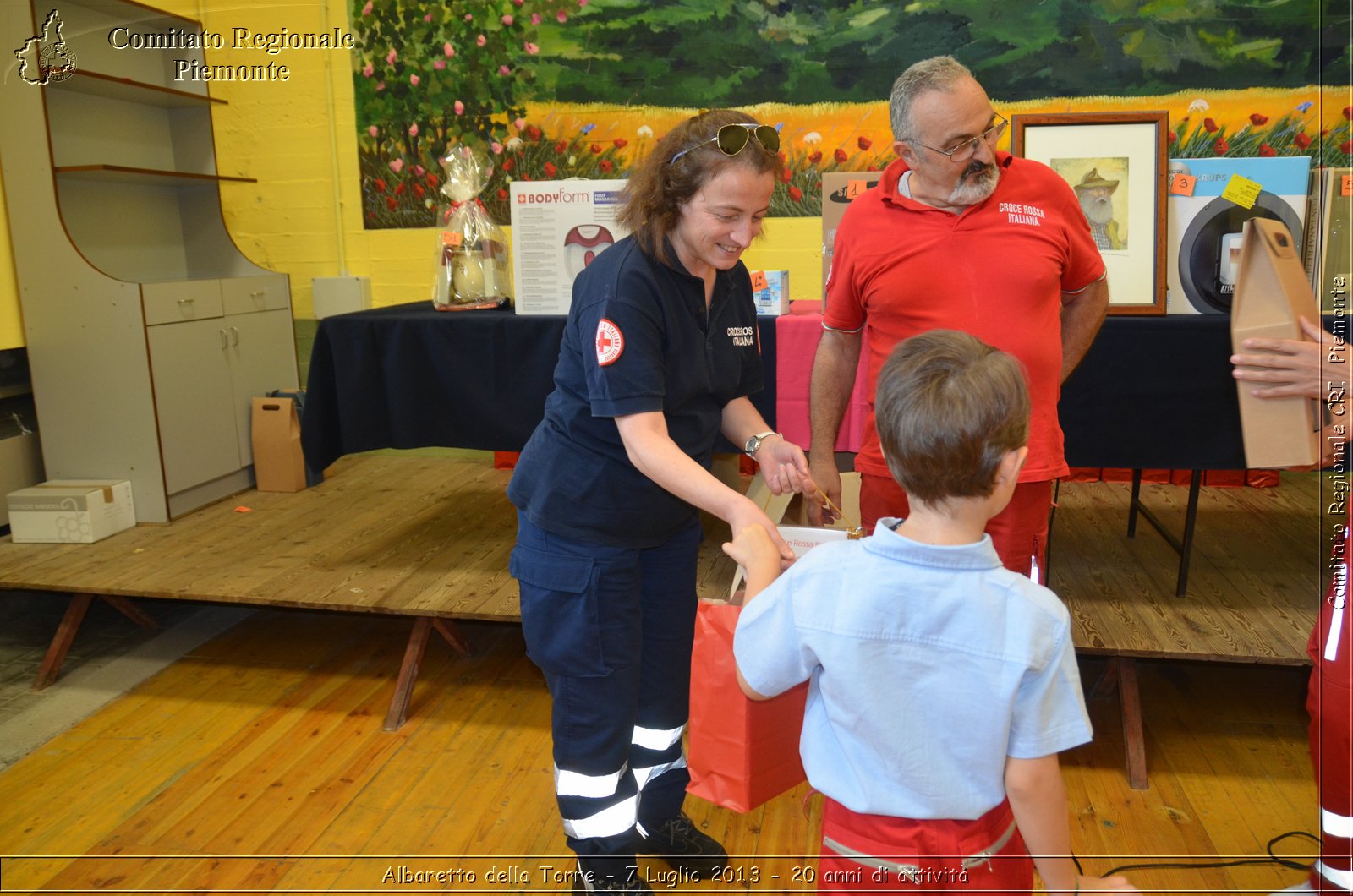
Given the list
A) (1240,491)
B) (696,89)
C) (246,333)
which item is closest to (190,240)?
(246,333)

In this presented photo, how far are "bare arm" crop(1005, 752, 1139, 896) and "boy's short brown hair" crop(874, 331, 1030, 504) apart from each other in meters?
0.31

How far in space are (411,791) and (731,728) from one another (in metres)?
0.95

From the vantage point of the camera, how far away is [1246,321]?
6.09ft

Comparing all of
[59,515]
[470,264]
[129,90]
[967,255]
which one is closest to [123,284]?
[59,515]

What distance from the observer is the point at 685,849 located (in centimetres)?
208

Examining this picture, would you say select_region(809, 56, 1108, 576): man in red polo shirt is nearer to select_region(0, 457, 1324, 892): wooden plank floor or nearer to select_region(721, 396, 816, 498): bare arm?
select_region(721, 396, 816, 498): bare arm

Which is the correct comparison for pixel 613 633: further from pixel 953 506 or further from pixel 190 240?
pixel 190 240

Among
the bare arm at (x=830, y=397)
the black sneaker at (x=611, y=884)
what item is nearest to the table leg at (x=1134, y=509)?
the bare arm at (x=830, y=397)

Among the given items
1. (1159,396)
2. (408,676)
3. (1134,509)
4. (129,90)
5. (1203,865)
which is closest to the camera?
(1203,865)

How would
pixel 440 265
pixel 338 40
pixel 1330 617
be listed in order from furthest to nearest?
pixel 338 40
pixel 440 265
pixel 1330 617

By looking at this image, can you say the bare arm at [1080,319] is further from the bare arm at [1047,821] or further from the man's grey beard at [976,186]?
the bare arm at [1047,821]

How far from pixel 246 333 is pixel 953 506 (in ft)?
12.6

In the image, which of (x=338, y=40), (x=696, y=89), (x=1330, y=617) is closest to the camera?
(x=1330, y=617)

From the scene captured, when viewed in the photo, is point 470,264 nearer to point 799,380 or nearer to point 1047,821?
point 799,380
